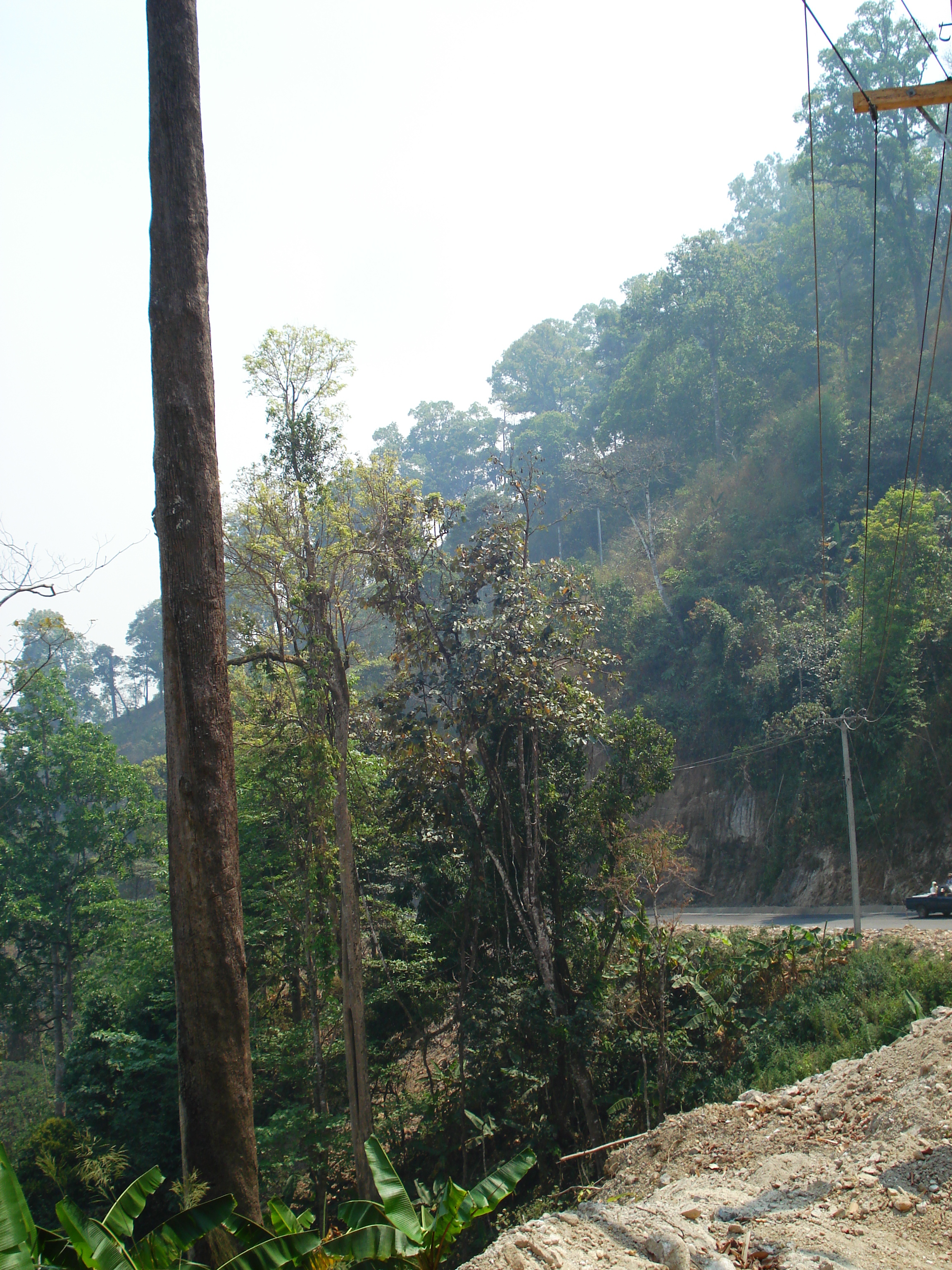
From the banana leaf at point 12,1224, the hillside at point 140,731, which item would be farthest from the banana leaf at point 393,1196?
the hillside at point 140,731

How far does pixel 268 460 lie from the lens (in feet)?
50.8

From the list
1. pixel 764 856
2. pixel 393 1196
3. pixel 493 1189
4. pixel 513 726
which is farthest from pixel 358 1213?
pixel 764 856

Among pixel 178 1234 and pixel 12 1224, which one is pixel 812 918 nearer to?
pixel 178 1234

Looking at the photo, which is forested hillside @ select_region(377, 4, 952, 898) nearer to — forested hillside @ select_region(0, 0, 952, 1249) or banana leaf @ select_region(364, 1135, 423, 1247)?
forested hillside @ select_region(0, 0, 952, 1249)

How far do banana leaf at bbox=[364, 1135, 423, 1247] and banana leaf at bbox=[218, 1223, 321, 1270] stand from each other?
2.22 ft

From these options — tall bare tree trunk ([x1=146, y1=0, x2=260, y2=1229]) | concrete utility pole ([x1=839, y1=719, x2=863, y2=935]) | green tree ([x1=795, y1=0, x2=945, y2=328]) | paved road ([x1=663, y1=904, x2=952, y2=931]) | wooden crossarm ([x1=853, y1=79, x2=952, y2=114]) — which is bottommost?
paved road ([x1=663, y1=904, x2=952, y2=931])

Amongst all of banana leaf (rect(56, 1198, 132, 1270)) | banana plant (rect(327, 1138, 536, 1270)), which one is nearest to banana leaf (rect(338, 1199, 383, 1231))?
banana plant (rect(327, 1138, 536, 1270))

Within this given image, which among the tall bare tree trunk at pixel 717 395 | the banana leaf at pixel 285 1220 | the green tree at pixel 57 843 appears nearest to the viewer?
the banana leaf at pixel 285 1220

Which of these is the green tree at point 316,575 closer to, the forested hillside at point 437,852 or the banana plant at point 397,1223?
the forested hillside at point 437,852

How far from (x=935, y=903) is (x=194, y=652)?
820 inches

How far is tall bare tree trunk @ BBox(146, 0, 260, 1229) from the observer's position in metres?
4.48

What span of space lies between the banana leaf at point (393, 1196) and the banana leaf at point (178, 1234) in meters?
0.87

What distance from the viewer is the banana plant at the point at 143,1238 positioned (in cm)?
368

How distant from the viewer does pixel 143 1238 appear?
157 inches
